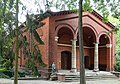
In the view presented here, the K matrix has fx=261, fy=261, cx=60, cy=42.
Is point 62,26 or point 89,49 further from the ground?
point 62,26

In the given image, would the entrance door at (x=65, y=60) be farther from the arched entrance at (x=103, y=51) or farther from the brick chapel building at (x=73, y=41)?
the arched entrance at (x=103, y=51)

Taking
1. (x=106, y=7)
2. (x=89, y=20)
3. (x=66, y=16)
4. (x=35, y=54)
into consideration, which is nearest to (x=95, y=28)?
(x=89, y=20)

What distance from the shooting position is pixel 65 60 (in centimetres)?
3309

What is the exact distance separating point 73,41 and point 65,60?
15.5ft

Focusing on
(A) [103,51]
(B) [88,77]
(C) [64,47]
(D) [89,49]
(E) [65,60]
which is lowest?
(B) [88,77]

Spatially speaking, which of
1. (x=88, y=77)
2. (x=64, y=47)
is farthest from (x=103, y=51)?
(x=88, y=77)

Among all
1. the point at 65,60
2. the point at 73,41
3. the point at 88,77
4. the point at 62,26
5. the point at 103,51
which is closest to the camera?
the point at 88,77

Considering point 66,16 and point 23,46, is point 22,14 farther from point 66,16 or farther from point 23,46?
point 66,16

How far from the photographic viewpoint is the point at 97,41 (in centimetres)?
3139

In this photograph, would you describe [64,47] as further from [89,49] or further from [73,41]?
[89,49]

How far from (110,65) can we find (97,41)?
3.63m

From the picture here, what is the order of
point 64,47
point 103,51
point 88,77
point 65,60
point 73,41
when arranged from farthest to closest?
1. point 103,51
2. point 65,60
3. point 64,47
4. point 73,41
5. point 88,77

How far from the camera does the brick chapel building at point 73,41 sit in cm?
2714

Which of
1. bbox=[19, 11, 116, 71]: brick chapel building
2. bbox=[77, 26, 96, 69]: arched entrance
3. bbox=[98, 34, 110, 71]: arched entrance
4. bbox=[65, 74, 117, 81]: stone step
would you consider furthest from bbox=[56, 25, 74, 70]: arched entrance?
bbox=[65, 74, 117, 81]: stone step
